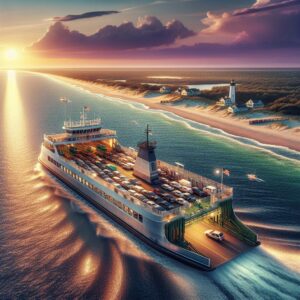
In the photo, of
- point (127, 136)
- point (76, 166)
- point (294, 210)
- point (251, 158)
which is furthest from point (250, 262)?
point (127, 136)

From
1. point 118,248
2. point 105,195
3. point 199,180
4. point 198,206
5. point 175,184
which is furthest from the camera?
point 175,184

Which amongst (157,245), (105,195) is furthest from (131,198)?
(157,245)

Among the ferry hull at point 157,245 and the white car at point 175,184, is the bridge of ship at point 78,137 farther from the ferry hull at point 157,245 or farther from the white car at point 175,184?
the white car at point 175,184

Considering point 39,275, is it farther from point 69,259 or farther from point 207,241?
point 207,241

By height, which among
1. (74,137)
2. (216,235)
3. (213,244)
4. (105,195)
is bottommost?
(213,244)

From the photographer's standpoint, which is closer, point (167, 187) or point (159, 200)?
point (159, 200)

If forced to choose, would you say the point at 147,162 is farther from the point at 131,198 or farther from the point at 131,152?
the point at 131,152
